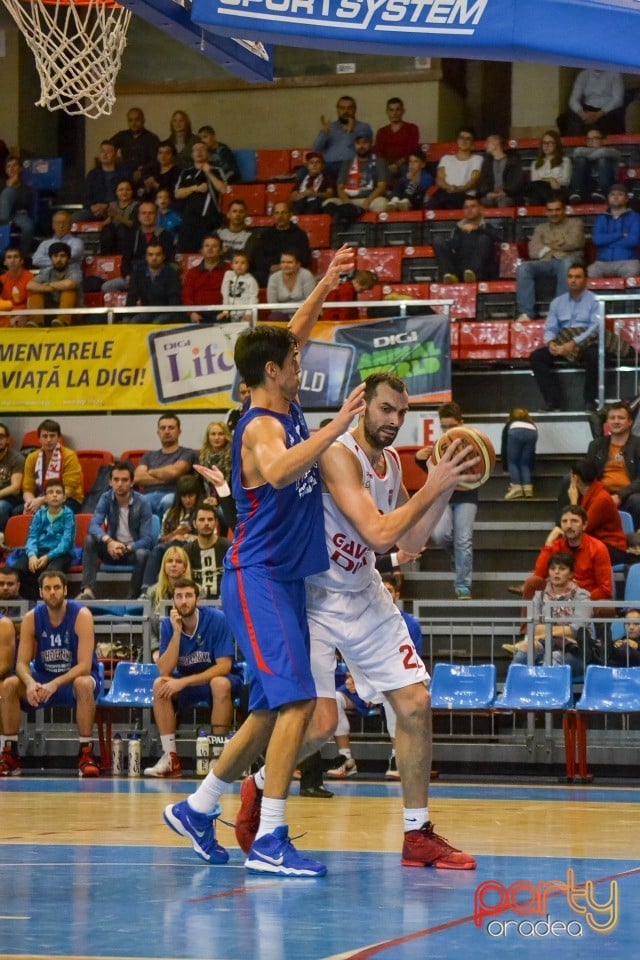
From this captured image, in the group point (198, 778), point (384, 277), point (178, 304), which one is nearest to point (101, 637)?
point (198, 778)

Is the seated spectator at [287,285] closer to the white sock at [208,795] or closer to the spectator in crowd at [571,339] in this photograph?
the spectator in crowd at [571,339]

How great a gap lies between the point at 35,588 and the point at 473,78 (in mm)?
12128

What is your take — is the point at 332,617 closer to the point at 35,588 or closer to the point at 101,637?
the point at 101,637

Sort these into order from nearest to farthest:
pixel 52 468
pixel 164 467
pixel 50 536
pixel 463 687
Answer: pixel 463 687 < pixel 50 536 < pixel 164 467 < pixel 52 468

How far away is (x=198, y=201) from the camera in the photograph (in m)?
20.1

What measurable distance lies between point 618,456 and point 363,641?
858 centimetres

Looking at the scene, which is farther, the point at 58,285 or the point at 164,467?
the point at 58,285

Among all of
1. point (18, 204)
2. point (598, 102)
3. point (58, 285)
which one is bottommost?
point (58, 285)

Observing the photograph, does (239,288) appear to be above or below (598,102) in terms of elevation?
below

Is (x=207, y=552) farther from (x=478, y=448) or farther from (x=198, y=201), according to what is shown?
(x=478, y=448)

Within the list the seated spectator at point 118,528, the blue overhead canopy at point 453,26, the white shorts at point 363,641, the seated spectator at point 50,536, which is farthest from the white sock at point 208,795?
the seated spectator at point 50,536

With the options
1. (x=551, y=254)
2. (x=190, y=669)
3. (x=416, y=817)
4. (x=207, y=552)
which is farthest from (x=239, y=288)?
(x=416, y=817)

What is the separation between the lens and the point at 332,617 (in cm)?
675

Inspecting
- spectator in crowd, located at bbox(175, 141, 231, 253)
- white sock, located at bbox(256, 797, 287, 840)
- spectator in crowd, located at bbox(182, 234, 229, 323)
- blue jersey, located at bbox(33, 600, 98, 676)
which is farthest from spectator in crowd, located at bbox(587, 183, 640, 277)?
white sock, located at bbox(256, 797, 287, 840)
